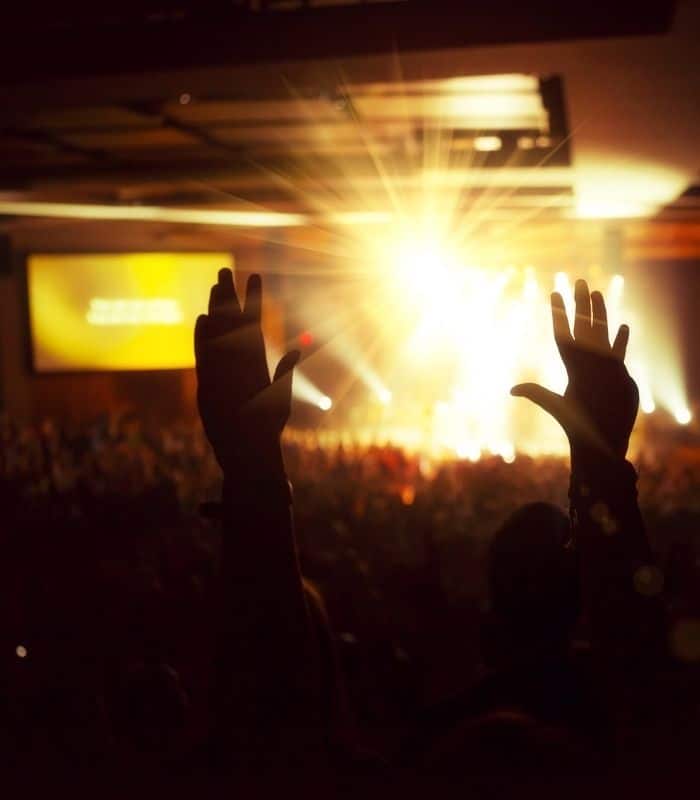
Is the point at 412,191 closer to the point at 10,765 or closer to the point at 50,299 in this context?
the point at 50,299

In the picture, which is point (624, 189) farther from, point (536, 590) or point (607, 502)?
point (607, 502)

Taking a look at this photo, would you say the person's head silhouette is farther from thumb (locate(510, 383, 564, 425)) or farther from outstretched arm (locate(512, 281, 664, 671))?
thumb (locate(510, 383, 564, 425))

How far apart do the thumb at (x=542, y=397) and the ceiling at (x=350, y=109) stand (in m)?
2.97

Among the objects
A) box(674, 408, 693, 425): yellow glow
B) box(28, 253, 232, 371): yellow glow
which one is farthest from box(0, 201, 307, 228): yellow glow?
box(674, 408, 693, 425): yellow glow

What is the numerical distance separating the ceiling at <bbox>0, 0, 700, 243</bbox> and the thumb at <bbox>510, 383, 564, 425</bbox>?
2966 millimetres

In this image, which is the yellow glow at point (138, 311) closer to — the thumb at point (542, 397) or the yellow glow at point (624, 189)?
the yellow glow at point (624, 189)

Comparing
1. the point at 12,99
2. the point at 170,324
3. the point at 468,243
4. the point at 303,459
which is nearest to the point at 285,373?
the point at 12,99

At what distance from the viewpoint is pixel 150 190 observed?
409 inches

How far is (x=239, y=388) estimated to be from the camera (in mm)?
2186

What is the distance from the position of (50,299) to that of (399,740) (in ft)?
35.1

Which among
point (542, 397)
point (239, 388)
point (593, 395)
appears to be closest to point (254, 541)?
point (239, 388)

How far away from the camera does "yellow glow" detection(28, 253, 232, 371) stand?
1223cm

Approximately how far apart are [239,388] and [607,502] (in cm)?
76

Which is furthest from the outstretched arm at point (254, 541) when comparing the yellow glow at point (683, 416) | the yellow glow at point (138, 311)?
the yellow glow at point (683, 416)
